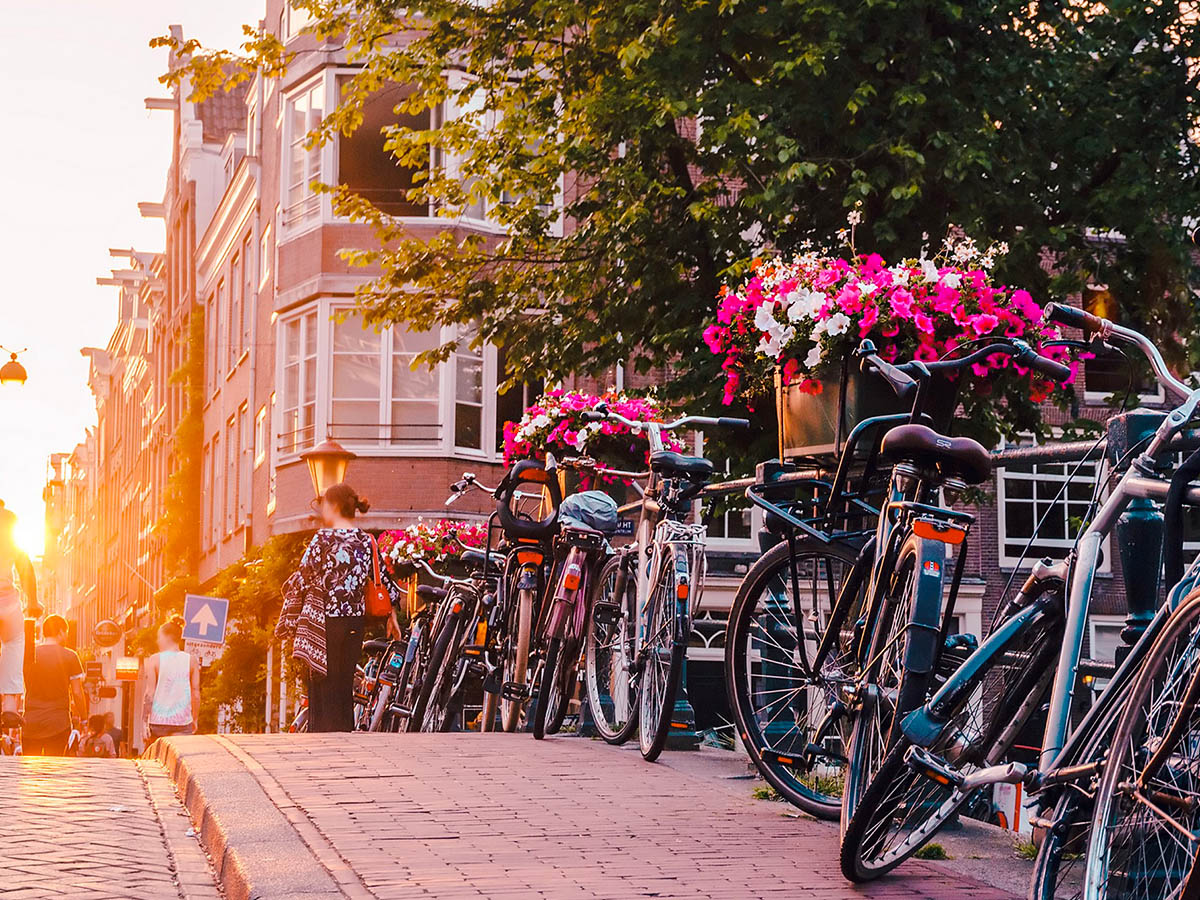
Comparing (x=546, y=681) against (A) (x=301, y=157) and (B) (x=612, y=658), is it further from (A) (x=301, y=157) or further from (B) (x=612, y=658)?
(A) (x=301, y=157)

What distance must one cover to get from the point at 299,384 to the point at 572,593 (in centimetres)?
2113

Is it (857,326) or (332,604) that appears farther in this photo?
(332,604)

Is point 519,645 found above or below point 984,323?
below

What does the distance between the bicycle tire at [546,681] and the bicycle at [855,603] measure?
6.54 feet

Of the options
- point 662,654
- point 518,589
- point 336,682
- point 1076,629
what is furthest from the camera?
point 336,682

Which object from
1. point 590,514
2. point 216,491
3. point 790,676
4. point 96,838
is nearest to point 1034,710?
point 790,676

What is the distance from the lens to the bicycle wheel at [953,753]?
163 inches

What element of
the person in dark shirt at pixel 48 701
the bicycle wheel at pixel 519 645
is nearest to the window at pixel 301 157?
the person in dark shirt at pixel 48 701

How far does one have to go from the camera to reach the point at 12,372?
2933cm

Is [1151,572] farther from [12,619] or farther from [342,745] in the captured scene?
[12,619]

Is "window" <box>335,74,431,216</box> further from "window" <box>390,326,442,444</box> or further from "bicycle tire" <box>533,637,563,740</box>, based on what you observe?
"bicycle tire" <box>533,637,563,740</box>

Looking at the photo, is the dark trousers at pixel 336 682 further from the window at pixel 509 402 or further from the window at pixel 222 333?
the window at pixel 222 333

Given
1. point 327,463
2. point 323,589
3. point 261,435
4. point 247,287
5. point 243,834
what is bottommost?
point 243,834

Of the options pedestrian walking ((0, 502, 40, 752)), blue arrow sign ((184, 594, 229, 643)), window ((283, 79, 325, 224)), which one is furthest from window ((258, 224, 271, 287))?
pedestrian walking ((0, 502, 40, 752))
